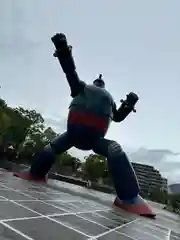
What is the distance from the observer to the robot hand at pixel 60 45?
10.3 meters

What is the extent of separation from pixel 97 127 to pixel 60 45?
2973mm

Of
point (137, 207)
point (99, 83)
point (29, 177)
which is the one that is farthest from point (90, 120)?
point (29, 177)

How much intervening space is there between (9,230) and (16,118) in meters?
47.5

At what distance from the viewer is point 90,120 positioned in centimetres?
1098

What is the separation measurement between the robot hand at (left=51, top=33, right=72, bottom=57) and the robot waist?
82.3 inches

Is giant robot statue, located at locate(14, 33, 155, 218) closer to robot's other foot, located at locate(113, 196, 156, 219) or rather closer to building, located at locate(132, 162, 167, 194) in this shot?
robot's other foot, located at locate(113, 196, 156, 219)

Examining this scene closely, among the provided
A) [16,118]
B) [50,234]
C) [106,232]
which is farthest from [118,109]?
[16,118]

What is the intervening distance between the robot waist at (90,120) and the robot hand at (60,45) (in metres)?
2.09

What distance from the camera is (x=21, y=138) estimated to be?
51219mm

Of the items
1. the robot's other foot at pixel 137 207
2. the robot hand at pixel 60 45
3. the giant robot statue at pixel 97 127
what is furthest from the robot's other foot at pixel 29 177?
the robot hand at pixel 60 45

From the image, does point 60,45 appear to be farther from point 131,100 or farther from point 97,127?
point 131,100

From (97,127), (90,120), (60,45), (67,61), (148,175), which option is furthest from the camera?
(148,175)

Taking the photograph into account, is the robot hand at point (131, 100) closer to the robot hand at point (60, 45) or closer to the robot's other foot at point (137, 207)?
the robot hand at point (60, 45)

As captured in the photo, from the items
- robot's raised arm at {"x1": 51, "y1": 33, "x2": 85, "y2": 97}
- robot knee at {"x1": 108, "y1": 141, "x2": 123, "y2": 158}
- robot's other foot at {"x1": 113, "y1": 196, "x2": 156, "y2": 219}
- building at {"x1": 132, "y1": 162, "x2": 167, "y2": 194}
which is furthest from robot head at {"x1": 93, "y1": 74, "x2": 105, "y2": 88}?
building at {"x1": 132, "y1": 162, "x2": 167, "y2": 194}
